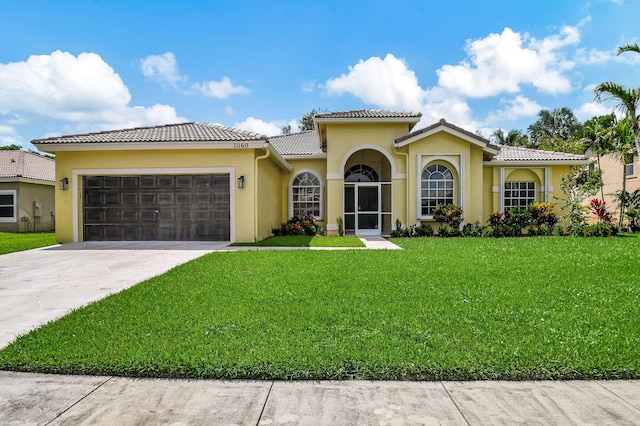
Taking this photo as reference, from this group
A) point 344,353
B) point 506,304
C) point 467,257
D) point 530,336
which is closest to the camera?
point 344,353

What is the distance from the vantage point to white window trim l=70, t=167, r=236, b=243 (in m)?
13.1

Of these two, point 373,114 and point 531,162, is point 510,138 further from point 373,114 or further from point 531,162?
point 373,114

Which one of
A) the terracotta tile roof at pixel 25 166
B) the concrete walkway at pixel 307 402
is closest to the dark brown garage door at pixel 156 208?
the terracotta tile roof at pixel 25 166

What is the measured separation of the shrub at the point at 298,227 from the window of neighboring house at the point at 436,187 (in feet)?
16.0

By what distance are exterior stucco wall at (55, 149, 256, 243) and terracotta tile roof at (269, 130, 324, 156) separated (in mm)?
4827

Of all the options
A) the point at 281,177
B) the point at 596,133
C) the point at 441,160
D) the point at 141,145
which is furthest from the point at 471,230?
the point at 596,133

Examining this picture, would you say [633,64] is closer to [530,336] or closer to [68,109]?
[530,336]

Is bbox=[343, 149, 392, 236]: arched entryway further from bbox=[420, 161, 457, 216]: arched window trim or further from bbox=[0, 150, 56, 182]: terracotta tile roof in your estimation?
bbox=[0, 150, 56, 182]: terracotta tile roof

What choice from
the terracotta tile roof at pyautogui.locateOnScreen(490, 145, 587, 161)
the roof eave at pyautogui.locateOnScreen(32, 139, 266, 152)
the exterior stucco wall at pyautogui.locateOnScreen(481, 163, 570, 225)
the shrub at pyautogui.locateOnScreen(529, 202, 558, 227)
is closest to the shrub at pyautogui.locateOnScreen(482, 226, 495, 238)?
the exterior stucco wall at pyautogui.locateOnScreen(481, 163, 570, 225)

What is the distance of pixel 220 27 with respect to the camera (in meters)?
14.3

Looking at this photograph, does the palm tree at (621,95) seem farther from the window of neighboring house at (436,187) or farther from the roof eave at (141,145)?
the roof eave at (141,145)

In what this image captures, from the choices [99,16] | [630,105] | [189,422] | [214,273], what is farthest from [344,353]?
[630,105]

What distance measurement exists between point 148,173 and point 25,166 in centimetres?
1337

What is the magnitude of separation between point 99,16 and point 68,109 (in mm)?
7566
